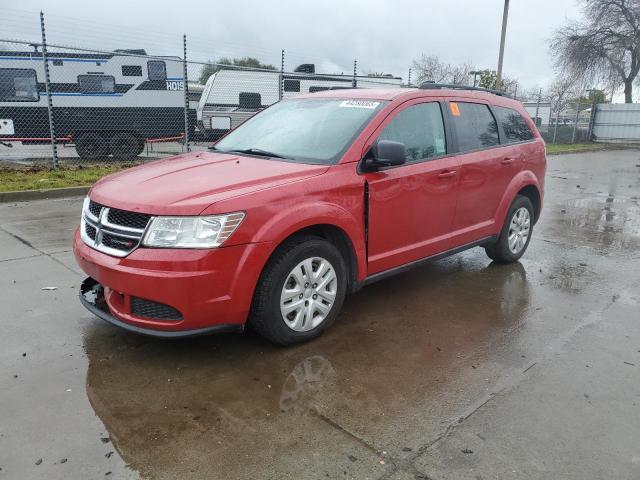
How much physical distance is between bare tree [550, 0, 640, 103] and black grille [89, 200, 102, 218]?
35.9m

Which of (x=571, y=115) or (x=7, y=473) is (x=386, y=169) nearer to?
(x=7, y=473)

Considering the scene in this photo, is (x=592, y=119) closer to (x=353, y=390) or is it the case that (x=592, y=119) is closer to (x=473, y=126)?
(x=473, y=126)

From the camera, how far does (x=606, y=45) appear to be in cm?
3241

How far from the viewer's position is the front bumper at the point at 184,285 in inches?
120

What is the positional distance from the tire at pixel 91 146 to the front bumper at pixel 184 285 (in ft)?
38.7

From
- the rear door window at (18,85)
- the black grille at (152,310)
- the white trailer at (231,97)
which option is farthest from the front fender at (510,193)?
the white trailer at (231,97)

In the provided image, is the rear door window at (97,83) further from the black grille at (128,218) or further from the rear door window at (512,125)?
the black grille at (128,218)

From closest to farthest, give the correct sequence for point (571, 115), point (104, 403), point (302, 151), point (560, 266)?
1. point (104, 403)
2. point (302, 151)
3. point (560, 266)
4. point (571, 115)

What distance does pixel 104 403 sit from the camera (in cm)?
299

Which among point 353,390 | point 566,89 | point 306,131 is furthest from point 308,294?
point 566,89

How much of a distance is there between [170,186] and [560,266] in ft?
14.2

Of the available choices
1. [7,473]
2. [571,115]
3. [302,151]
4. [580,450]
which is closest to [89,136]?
[302,151]

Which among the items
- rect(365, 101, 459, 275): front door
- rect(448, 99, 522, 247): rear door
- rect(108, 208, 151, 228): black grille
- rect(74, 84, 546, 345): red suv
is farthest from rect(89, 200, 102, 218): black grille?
rect(448, 99, 522, 247): rear door

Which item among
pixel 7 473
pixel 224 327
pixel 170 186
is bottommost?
pixel 7 473
